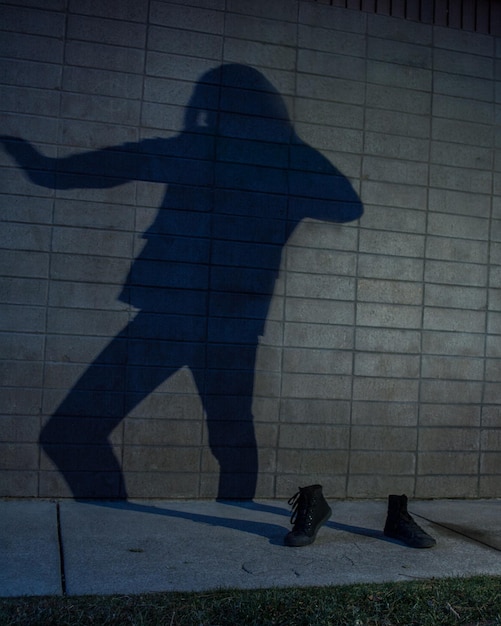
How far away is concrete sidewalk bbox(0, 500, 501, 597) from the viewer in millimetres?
4035

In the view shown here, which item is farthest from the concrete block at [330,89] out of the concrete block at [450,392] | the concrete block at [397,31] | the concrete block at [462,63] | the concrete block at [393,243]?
the concrete block at [450,392]

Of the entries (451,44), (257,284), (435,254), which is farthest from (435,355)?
(451,44)

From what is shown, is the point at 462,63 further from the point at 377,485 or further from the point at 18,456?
the point at 18,456

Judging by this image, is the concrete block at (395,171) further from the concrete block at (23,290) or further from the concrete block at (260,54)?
the concrete block at (23,290)

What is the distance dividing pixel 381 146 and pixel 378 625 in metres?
4.21

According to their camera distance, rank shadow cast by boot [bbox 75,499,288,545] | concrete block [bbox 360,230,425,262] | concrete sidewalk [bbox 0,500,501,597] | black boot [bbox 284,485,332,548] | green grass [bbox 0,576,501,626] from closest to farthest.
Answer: green grass [bbox 0,576,501,626] → concrete sidewalk [bbox 0,500,501,597] → black boot [bbox 284,485,332,548] → shadow cast by boot [bbox 75,499,288,545] → concrete block [bbox 360,230,425,262]

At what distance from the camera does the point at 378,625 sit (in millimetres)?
3471

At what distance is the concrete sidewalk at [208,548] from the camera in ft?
13.2

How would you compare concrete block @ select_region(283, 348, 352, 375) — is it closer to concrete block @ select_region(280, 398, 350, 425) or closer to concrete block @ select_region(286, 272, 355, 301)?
concrete block @ select_region(280, 398, 350, 425)

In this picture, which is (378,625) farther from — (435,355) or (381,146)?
(381,146)

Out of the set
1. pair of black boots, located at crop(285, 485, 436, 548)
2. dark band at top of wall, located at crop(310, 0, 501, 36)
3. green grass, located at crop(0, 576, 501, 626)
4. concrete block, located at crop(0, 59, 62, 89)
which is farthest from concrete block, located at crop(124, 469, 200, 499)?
dark band at top of wall, located at crop(310, 0, 501, 36)

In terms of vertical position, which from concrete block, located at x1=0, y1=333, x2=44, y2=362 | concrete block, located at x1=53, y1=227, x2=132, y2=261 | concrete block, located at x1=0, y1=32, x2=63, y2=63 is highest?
concrete block, located at x1=0, y1=32, x2=63, y2=63

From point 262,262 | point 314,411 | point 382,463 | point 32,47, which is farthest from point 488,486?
point 32,47

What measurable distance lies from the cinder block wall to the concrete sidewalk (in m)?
0.42
